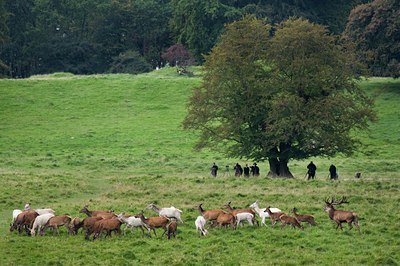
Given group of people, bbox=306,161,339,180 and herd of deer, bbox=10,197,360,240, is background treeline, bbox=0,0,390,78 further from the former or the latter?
herd of deer, bbox=10,197,360,240

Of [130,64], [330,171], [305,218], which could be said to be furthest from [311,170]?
[130,64]

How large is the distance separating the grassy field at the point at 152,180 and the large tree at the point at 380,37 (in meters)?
2.80

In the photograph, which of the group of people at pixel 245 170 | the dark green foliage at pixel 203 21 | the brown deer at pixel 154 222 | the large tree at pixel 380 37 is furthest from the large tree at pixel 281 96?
the dark green foliage at pixel 203 21

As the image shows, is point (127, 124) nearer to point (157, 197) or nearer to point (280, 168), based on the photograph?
point (280, 168)

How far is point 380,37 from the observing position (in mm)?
68750

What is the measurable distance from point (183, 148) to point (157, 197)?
22602 mm

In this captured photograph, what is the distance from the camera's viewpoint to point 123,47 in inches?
4087

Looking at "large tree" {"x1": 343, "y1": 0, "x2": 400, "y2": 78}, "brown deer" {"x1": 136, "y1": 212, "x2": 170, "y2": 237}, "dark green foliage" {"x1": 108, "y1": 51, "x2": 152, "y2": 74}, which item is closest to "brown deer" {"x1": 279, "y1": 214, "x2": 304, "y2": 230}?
"brown deer" {"x1": 136, "y1": 212, "x2": 170, "y2": 237}

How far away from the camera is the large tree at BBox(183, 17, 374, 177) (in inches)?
1678

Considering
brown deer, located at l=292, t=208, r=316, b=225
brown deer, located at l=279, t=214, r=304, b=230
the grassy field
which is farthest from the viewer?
brown deer, located at l=292, t=208, r=316, b=225

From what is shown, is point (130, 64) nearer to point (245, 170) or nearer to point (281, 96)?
point (245, 170)

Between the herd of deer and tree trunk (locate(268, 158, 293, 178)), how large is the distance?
1625 cm

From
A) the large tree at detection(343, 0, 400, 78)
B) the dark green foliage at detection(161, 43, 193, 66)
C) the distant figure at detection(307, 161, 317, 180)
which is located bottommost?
the distant figure at detection(307, 161, 317, 180)

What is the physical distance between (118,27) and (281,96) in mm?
64673
